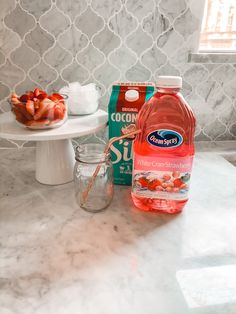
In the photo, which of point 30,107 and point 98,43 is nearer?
point 30,107

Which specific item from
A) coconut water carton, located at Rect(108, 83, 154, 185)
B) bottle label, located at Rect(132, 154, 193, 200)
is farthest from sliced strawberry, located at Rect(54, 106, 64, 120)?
bottle label, located at Rect(132, 154, 193, 200)

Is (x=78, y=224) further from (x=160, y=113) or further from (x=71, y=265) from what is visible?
(x=160, y=113)

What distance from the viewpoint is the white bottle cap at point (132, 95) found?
70 cm

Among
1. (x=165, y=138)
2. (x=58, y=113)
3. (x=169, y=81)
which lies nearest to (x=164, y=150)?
(x=165, y=138)

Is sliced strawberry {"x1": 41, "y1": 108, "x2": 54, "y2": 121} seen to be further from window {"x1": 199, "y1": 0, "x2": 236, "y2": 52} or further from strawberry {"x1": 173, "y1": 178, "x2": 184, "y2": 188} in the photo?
window {"x1": 199, "y1": 0, "x2": 236, "y2": 52}

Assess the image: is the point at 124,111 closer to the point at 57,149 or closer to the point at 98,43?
the point at 57,149

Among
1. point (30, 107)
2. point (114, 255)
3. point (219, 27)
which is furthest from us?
point (219, 27)

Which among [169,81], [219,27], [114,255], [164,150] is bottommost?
→ [114,255]

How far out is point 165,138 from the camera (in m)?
0.60

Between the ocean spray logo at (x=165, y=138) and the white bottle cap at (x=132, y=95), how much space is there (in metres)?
0.14

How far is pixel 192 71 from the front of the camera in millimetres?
963

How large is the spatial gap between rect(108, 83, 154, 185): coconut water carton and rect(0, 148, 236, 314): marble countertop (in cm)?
9

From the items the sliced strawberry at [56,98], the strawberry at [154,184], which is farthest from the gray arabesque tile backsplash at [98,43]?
the strawberry at [154,184]

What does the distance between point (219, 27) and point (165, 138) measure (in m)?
0.65
